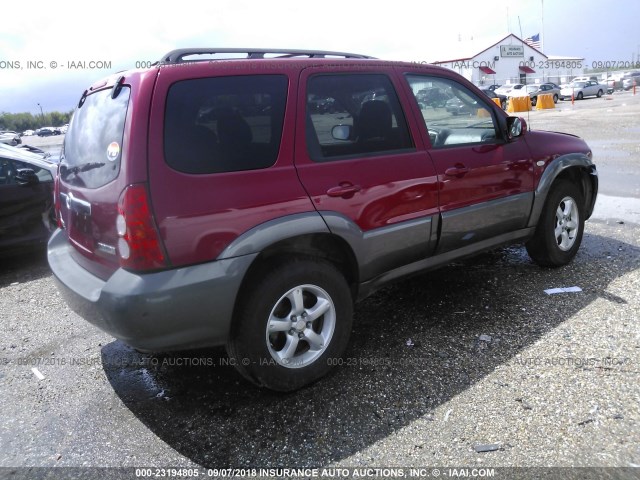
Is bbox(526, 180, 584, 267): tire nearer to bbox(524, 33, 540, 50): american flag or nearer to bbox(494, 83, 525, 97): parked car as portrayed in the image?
bbox(494, 83, 525, 97): parked car

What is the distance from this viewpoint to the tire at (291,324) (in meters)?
2.85

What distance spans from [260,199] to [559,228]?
3223 millimetres

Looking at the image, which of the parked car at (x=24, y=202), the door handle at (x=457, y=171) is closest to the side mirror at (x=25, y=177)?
the parked car at (x=24, y=202)

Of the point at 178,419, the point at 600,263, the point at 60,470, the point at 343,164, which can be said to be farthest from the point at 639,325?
the point at 60,470

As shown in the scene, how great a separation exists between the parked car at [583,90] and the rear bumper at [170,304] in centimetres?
4307

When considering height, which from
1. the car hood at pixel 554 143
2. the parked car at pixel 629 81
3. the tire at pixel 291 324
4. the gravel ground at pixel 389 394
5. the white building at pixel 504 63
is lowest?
the gravel ground at pixel 389 394

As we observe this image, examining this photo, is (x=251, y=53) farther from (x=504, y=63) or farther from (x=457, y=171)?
(x=504, y=63)

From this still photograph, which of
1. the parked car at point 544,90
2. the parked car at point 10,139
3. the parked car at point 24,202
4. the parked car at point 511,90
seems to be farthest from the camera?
the parked car at point 511,90

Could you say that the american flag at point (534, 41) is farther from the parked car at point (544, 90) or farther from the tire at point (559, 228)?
the tire at point (559, 228)

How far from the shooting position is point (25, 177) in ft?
19.6

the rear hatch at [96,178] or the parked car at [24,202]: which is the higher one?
the rear hatch at [96,178]

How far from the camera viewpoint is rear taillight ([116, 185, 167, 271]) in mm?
2535

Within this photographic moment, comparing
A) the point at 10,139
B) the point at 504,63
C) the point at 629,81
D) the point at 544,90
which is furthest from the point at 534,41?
the point at 10,139

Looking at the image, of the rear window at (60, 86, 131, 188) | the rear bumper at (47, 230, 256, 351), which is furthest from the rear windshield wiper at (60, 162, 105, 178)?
the rear bumper at (47, 230, 256, 351)
